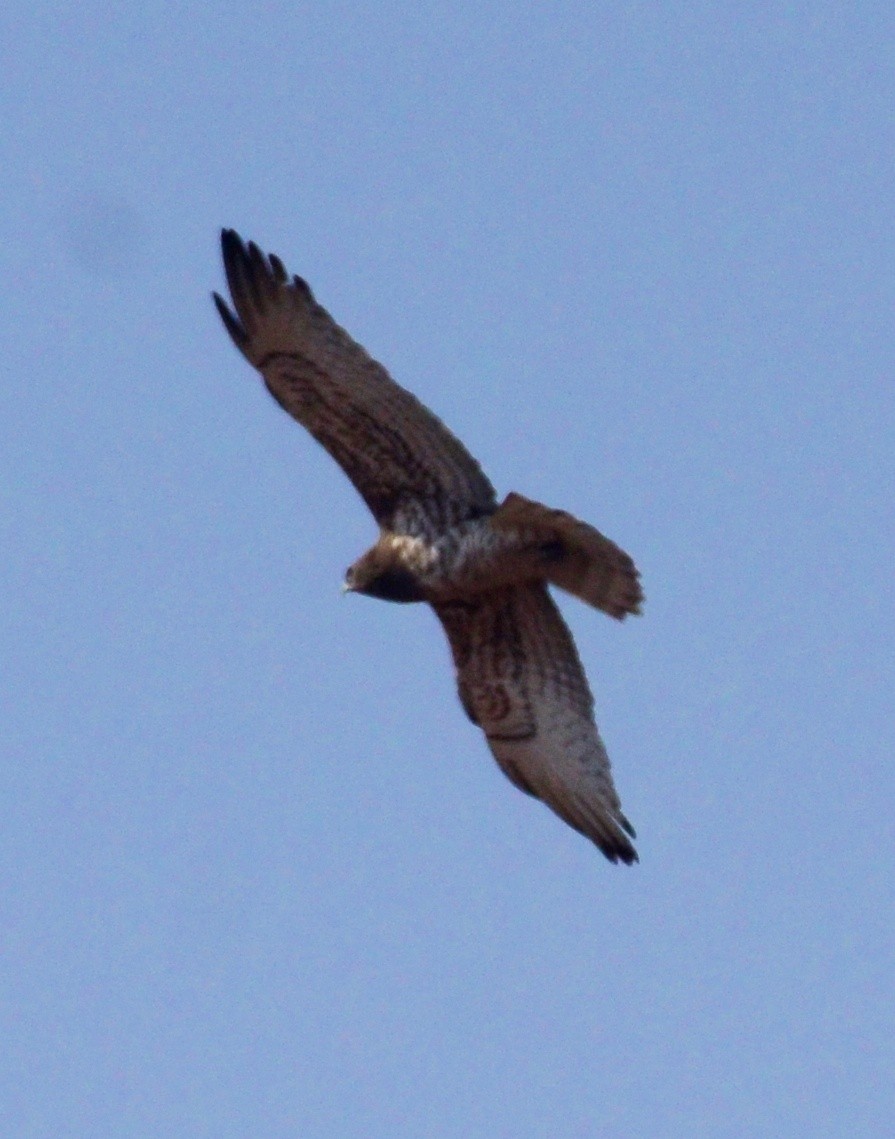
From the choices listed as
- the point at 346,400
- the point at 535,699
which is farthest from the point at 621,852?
the point at 346,400

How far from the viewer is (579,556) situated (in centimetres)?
1491

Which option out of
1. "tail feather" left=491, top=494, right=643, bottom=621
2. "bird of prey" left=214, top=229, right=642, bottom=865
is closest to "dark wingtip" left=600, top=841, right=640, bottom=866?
"bird of prey" left=214, top=229, right=642, bottom=865

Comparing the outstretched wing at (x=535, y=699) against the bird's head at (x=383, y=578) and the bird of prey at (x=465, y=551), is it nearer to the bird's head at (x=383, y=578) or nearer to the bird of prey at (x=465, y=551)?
the bird of prey at (x=465, y=551)

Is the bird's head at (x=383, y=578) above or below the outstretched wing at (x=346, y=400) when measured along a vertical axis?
below

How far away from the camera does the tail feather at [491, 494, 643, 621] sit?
48.1ft

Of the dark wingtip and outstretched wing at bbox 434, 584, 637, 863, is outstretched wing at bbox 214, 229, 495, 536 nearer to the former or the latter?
outstretched wing at bbox 434, 584, 637, 863

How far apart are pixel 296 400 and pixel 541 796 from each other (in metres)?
2.04

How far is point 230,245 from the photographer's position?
1552 cm

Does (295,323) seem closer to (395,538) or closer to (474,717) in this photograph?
(395,538)

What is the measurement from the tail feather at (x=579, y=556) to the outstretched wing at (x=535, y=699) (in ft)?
2.37

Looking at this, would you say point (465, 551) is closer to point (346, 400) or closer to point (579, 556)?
point (579, 556)

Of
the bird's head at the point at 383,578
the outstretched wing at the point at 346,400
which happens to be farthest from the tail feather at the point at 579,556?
the bird's head at the point at 383,578

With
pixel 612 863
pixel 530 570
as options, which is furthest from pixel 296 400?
pixel 612 863

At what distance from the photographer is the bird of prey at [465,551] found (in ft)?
49.2
